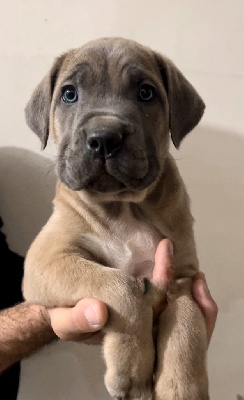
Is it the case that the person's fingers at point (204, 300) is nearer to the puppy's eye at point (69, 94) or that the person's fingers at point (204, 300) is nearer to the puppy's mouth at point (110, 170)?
the puppy's mouth at point (110, 170)

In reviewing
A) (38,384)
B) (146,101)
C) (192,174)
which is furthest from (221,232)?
(38,384)

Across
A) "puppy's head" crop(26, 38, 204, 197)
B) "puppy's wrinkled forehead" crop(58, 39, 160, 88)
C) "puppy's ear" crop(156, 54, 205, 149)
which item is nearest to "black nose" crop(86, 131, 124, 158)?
"puppy's head" crop(26, 38, 204, 197)

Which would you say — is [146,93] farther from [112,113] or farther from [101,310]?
[101,310]

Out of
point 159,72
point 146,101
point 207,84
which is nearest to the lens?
point 146,101

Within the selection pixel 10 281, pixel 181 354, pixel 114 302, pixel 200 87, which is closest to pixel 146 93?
pixel 114 302

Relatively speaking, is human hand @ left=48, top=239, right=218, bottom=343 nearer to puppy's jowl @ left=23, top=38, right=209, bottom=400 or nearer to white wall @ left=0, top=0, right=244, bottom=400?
puppy's jowl @ left=23, top=38, right=209, bottom=400

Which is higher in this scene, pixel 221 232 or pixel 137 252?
pixel 137 252

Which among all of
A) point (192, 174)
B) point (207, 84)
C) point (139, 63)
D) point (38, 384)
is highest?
point (139, 63)

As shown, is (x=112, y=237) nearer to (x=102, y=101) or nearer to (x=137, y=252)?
(x=137, y=252)
